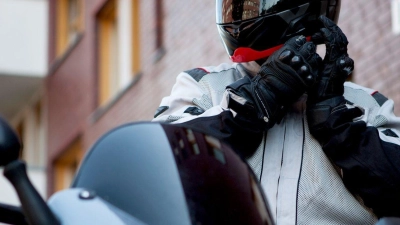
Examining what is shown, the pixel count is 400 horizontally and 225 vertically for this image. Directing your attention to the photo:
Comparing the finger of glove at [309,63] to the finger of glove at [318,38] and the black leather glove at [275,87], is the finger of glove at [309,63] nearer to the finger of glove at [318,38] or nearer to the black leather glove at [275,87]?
the black leather glove at [275,87]

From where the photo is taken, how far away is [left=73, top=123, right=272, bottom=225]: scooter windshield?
2502 mm

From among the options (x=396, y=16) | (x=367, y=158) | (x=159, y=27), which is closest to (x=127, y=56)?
(x=159, y=27)

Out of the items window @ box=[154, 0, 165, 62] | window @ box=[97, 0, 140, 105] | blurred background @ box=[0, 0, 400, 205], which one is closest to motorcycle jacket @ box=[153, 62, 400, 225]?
blurred background @ box=[0, 0, 400, 205]

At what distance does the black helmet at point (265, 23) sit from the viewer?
144 inches

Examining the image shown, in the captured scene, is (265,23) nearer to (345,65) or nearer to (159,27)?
(345,65)

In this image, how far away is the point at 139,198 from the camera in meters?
2.51

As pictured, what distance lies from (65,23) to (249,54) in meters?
15.7

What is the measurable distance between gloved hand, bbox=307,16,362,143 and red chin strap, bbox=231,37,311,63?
5.5 inches

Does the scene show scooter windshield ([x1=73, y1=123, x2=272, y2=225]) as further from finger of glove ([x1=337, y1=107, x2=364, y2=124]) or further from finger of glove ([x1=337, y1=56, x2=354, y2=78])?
finger of glove ([x1=337, y1=56, x2=354, y2=78])

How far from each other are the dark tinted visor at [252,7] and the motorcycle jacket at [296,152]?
29 cm

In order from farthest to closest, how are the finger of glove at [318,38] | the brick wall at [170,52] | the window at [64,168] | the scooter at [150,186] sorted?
the window at [64,168] → the brick wall at [170,52] → the finger of glove at [318,38] → the scooter at [150,186]

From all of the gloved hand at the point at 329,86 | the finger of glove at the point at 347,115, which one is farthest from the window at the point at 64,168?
the finger of glove at the point at 347,115

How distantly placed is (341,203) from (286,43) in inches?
20.4

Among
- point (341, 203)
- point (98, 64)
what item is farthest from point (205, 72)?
point (98, 64)
